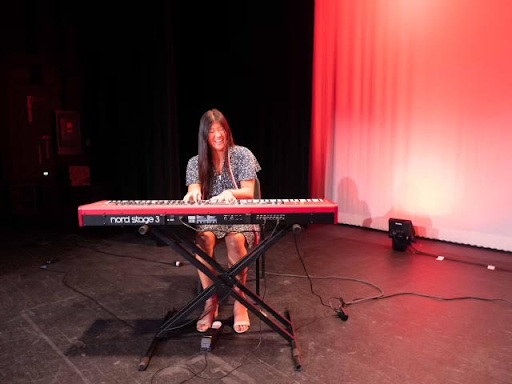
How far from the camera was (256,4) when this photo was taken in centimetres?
462

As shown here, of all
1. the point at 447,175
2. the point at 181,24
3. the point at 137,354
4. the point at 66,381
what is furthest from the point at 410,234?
the point at 181,24

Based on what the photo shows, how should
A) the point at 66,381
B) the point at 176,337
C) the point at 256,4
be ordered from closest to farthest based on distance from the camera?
the point at 66,381 → the point at 176,337 → the point at 256,4

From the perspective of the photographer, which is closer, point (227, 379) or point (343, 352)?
point (227, 379)

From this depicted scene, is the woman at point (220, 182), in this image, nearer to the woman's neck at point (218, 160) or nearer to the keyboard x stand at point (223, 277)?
the woman's neck at point (218, 160)

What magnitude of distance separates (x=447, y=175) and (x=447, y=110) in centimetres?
69

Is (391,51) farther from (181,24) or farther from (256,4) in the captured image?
(181,24)

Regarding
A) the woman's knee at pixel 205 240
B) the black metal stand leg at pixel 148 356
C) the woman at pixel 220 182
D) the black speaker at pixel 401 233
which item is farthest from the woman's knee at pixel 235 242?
the black speaker at pixel 401 233

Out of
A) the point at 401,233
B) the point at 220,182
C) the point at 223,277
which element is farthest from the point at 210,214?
the point at 401,233

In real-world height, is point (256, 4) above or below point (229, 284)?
above

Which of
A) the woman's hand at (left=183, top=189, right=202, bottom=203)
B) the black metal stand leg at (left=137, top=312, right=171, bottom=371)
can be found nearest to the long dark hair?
the woman's hand at (left=183, top=189, right=202, bottom=203)

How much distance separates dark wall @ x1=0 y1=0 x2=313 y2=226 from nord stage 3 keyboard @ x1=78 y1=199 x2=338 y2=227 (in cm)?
256

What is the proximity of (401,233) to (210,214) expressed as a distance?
2698 mm

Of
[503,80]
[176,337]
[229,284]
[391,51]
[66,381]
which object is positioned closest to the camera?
[66,381]

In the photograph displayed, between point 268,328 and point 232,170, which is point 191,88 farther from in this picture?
point 268,328
